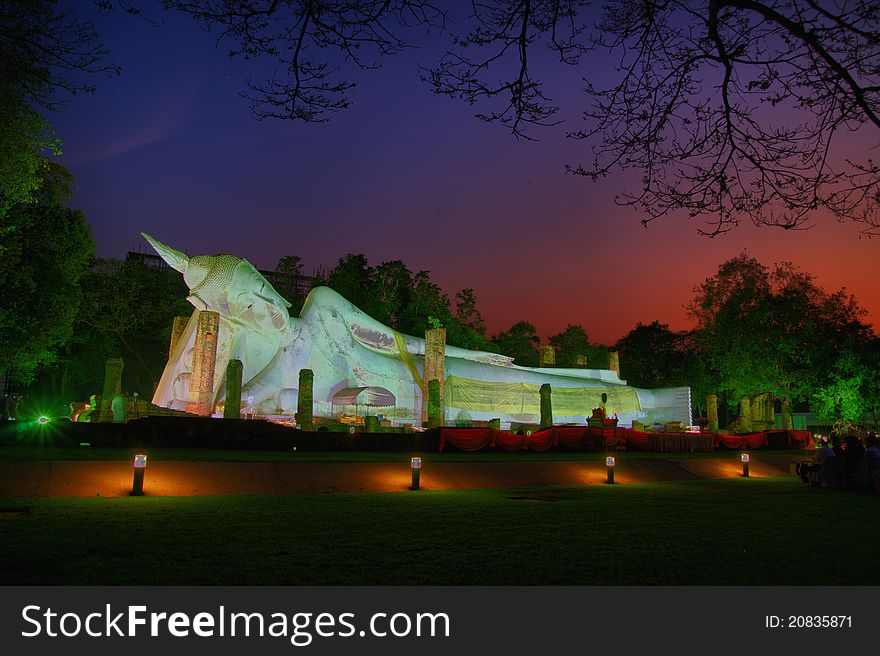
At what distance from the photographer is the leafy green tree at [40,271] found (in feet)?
62.5

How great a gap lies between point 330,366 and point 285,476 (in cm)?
1745

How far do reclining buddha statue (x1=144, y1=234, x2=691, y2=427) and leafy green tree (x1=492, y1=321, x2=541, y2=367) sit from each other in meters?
18.6

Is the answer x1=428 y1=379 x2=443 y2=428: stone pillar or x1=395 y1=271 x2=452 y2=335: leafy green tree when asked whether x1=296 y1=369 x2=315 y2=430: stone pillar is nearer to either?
x1=428 y1=379 x2=443 y2=428: stone pillar

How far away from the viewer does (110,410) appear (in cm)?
2283

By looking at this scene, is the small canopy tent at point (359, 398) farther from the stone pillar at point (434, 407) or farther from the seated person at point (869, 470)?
the seated person at point (869, 470)

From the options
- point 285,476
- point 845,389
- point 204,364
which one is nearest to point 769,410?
point 845,389

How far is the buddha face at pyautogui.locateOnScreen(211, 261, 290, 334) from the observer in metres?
27.1

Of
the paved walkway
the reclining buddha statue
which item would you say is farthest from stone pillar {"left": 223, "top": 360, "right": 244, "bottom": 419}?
the paved walkway

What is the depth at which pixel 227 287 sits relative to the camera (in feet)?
88.2

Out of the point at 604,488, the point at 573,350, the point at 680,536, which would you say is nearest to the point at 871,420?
the point at 573,350

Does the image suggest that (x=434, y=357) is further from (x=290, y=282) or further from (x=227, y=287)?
(x=290, y=282)

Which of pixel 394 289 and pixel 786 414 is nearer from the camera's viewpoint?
pixel 786 414

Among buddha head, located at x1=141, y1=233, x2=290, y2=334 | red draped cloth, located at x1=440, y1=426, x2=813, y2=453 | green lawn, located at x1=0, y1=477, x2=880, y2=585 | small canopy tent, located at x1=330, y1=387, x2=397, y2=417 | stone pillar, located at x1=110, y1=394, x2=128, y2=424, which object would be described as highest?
buddha head, located at x1=141, y1=233, x2=290, y2=334

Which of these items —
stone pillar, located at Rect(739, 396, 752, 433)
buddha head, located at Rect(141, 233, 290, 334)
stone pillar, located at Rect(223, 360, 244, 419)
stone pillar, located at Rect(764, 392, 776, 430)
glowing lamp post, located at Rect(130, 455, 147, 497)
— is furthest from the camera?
stone pillar, located at Rect(764, 392, 776, 430)
